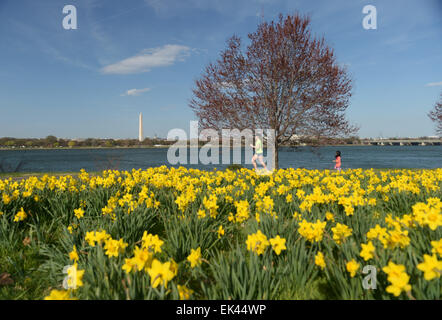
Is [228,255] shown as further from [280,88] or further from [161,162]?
[161,162]

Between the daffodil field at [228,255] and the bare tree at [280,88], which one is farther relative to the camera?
the bare tree at [280,88]

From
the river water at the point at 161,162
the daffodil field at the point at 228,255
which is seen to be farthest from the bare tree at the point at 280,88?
the daffodil field at the point at 228,255

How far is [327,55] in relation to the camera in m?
12.1

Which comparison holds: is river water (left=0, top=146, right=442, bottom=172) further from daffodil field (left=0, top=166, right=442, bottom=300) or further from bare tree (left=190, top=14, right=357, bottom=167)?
daffodil field (left=0, top=166, right=442, bottom=300)

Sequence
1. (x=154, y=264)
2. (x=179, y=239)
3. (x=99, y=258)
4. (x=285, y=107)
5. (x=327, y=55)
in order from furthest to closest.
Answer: (x=285, y=107) < (x=327, y=55) < (x=179, y=239) < (x=99, y=258) < (x=154, y=264)

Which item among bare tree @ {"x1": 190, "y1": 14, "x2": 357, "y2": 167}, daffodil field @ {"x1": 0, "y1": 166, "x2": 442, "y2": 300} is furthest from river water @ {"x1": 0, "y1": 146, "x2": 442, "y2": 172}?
daffodil field @ {"x1": 0, "y1": 166, "x2": 442, "y2": 300}

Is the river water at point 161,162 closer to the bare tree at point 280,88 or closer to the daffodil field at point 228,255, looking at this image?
the bare tree at point 280,88

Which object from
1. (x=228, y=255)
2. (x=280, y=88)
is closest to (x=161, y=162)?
(x=280, y=88)

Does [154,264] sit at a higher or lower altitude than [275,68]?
lower

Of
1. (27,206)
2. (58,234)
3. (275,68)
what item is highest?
(275,68)

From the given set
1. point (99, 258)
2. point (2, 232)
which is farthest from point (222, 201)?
point (2, 232)
